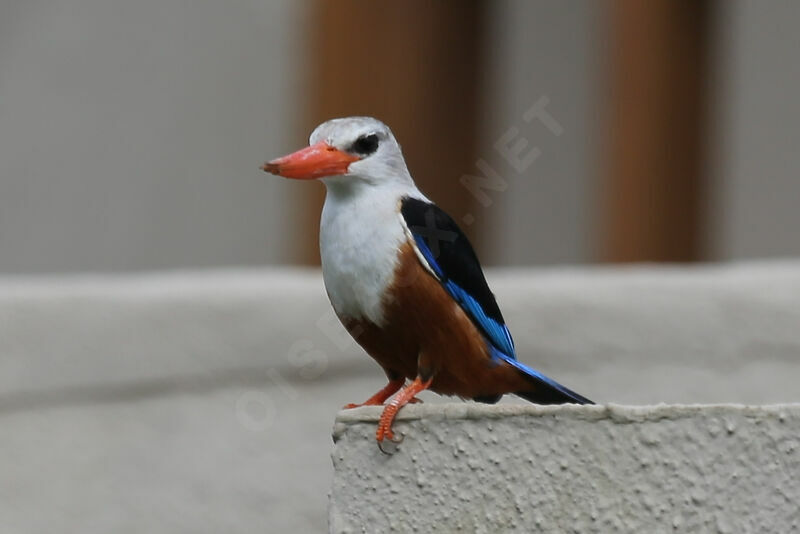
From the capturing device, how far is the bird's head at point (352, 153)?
174 centimetres

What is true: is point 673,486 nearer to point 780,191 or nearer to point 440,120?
point 440,120


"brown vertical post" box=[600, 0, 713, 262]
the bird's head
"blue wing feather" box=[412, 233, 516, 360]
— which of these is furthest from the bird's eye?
"brown vertical post" box=[600, 0, 713, 262]

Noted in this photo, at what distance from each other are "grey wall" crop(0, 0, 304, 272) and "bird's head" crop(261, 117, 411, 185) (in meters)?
3.30

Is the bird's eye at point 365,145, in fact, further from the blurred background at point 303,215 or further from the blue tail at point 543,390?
the blurred background at point 303,215

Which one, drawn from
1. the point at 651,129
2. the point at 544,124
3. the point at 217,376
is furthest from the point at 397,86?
the point at 217,376

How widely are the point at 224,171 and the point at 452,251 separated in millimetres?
3512

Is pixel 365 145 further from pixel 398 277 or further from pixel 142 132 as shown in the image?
pixel 142 132

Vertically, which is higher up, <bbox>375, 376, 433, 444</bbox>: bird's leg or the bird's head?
the bird's head

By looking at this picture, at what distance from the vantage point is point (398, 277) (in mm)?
1810

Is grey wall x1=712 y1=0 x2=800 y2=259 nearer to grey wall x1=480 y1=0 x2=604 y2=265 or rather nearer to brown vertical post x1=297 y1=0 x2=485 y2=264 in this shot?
grey wall x1=480 y1=0 x2=604 y2=265

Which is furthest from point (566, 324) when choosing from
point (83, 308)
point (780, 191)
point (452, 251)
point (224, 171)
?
point (224, 171)

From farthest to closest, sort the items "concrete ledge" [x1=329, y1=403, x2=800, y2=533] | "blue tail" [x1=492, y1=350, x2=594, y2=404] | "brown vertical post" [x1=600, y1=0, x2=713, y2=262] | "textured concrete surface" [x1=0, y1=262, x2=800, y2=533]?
"brown vertical post" [x1=600, y1=0, x2=713, y2=262], "textured concrete surface" [x1=0, y1=262, x2=800, y2=533], "blue tail" [x1=492, y1=350, x2=594, y2=404], "concrete ledge" [x1=329, y1=403, x2=800, y2=533]

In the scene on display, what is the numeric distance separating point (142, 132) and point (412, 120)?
121 centimetres

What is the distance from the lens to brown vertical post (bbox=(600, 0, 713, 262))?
4539 mm
